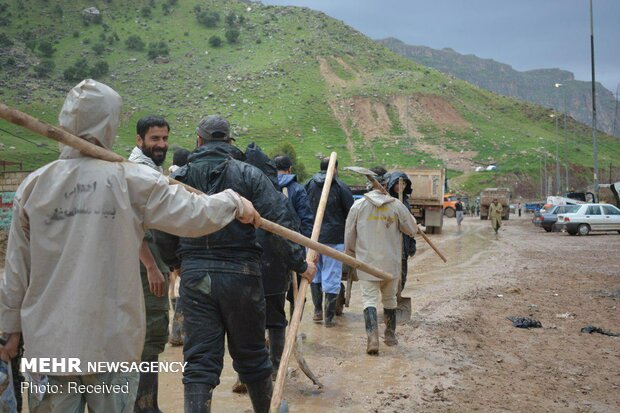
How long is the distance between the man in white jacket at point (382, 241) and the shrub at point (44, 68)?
7623 centimetres

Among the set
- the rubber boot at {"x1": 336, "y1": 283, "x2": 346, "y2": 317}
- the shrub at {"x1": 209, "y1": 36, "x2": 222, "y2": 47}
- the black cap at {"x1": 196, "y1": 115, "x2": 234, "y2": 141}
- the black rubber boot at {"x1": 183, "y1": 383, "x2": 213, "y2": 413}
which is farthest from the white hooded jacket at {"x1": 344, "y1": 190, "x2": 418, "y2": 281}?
the shrub at {"x1": 209, "y1": 36, "x2": 222, "y2": 47}

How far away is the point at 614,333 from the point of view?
27.7ft

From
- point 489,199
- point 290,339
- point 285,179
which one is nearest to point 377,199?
point 285,179

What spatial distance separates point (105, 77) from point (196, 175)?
80.6m

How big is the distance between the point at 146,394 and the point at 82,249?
208 centimetres

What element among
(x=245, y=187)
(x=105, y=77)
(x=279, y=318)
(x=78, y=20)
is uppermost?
(x=78, y=20)

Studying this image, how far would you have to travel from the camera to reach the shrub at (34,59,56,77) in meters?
76.1

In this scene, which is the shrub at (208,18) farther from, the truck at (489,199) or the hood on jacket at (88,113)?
the hood on jacket at (88,113)

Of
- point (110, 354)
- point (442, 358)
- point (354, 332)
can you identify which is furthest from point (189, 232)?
point (354, 332)

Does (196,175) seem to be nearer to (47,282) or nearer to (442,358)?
(47,282)

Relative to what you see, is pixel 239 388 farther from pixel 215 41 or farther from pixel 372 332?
pixel 215 41

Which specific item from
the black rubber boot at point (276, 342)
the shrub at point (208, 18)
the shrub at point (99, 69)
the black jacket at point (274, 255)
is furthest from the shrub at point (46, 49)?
the black rubber boot at point (276, 342)

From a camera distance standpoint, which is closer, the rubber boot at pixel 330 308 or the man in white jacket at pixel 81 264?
the man in white jacket at pixel 81 264

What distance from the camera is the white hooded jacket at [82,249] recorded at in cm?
289
